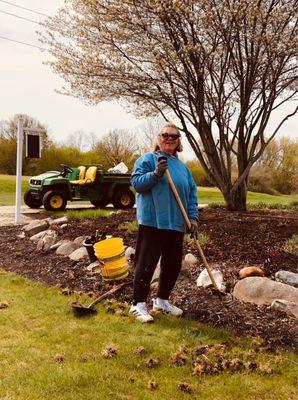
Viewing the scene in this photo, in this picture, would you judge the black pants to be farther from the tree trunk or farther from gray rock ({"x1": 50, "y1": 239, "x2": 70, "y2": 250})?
the tree trunk

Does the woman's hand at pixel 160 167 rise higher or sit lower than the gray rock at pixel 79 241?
higher

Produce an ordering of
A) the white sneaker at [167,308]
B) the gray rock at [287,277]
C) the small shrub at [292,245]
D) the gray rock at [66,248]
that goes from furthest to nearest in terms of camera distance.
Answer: the gray rock at [66,248] → the small shrub at [292,245] → the gray rock at [287,277] → the white sneaker at [167,308]

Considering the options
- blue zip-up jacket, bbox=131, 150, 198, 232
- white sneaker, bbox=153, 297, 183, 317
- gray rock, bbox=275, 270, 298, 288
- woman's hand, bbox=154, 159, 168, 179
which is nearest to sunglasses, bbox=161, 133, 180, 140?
blue zip-up jacket, bbox=131, 150, 198, 232

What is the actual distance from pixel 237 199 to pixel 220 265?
532cm

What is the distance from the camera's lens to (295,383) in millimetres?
3246

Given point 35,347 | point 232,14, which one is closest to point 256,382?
point 35,347

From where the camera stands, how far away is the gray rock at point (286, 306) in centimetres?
429

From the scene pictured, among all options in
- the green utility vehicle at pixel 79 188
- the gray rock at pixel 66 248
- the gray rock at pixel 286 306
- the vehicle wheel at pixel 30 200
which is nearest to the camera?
the gray rock at pixel 286 306

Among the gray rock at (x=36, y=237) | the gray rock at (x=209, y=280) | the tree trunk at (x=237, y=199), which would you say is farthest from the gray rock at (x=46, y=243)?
the tree trunk at (x=237, y=199)

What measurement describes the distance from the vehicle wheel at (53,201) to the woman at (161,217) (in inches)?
330

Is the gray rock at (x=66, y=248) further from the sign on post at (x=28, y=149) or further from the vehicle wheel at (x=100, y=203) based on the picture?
the vehicle wheel at (x=100, y=203)

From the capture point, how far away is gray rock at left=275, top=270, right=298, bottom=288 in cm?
495

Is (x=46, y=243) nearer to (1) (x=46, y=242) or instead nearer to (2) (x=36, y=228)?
(1) (x=46, y=242)

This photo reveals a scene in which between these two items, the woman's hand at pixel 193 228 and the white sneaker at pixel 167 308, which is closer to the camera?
the woman's hand at pixel 193 228
